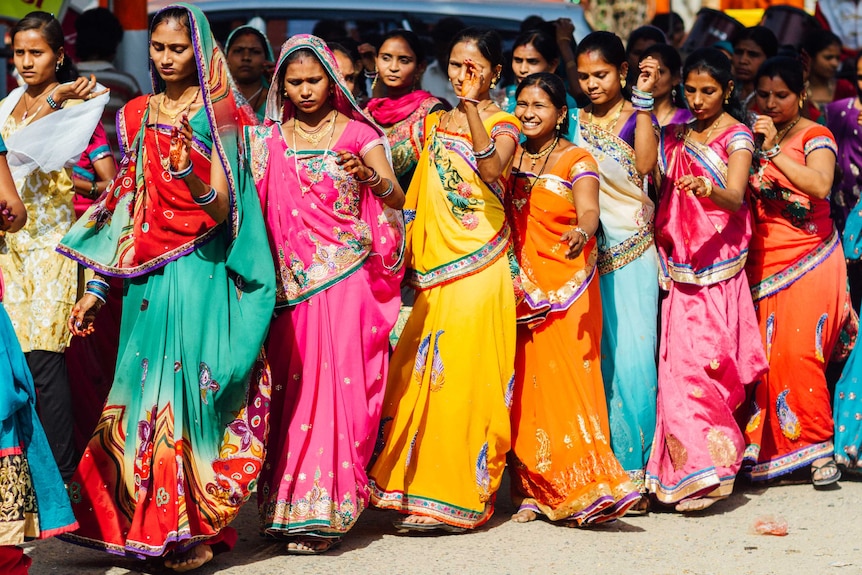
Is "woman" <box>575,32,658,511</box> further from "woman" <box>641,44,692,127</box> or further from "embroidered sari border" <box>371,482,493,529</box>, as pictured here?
"embroidered sari border" <box>371,482,493,529</box>

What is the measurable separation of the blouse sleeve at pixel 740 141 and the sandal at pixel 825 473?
1.56m

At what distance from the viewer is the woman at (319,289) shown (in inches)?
204

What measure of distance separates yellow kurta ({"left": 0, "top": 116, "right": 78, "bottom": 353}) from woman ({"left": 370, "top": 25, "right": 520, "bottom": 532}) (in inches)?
55.6

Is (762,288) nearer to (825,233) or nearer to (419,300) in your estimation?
(825,233)

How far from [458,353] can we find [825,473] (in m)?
2.00

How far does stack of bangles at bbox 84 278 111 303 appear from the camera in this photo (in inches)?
196

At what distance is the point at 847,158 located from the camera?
700 cm

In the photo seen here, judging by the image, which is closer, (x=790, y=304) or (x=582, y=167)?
(x=582, y=167)

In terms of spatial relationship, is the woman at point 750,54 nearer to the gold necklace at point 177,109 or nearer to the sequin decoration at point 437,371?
the sequin decoration at point 437,371

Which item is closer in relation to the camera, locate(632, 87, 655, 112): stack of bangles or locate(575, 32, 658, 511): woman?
locate(632, 87, 655, 112): stack of bangles

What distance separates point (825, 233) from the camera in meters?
A: 6.40

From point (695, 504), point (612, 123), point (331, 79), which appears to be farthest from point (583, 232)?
point (695, 504)

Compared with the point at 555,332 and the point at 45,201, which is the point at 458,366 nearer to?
A: the point at 555,332

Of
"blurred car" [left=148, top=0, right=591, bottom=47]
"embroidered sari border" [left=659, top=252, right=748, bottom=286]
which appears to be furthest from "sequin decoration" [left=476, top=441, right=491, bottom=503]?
"blurred car" [left=148, top=0, right=591, bottom=47]
